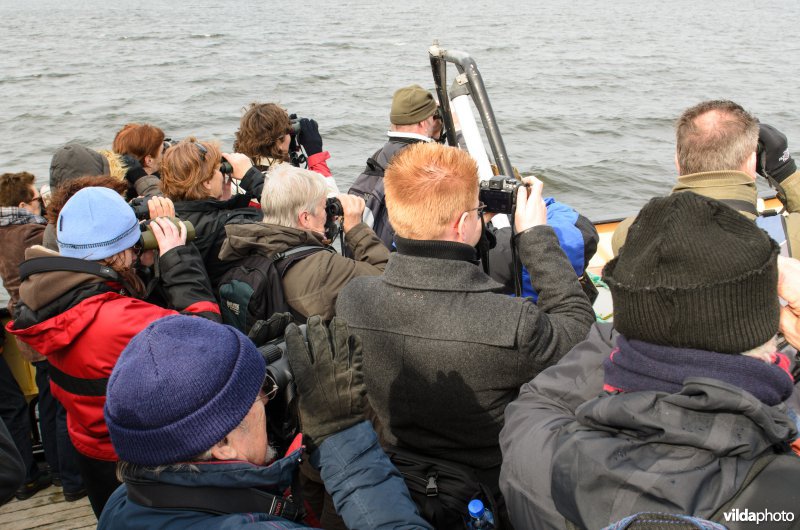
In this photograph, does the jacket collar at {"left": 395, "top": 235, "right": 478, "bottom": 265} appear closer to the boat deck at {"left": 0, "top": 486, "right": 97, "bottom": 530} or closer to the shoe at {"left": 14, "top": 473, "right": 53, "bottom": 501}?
the boat deck at {"left": 0, "top": 486, "right": 97, "bottom": 530}

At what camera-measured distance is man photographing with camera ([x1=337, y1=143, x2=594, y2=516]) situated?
2.19 meters

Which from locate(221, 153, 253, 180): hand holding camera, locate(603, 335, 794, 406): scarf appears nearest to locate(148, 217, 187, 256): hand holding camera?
locate(221, 153, 253, 180): hand holding camera

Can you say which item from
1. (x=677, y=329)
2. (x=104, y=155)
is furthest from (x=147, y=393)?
(x=104, y=155)

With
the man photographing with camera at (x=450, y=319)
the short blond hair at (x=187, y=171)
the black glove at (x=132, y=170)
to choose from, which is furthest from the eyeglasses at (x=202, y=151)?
the man photographing with camera at (x=450, y=319)

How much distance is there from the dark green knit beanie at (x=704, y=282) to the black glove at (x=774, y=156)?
83.2 inches

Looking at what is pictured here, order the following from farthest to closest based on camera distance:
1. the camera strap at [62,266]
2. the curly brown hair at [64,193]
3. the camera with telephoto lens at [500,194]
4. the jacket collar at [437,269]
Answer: the curly brown hair at [64,193] → the camera strap at [62,266] → the camera with telephoto lens at [500,194] → the jacket collar at [437,269]

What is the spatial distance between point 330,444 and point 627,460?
2.29 feet

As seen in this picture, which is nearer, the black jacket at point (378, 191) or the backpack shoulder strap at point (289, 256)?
the backpack shoulder strap at point (289, 256)

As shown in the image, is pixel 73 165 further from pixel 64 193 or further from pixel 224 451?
pixel 224 451

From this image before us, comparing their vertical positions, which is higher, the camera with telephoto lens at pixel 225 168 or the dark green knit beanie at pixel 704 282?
the dark green knit beanie at pixel 704 282

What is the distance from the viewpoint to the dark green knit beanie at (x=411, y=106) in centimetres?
456

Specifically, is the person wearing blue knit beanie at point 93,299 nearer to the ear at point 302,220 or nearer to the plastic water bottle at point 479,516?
the ear at point 302,220

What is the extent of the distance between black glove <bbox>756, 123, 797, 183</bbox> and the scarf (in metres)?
2.09

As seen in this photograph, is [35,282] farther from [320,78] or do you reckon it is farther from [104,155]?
[320,78]
